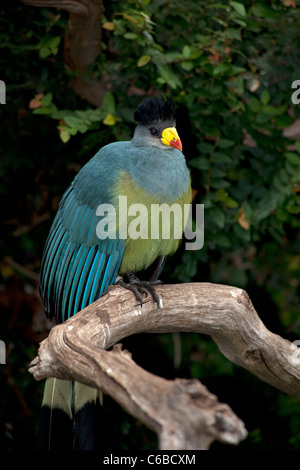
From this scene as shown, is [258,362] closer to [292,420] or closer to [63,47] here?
[292,420]

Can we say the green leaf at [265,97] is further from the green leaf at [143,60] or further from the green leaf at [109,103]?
the green leaf at [109,103]

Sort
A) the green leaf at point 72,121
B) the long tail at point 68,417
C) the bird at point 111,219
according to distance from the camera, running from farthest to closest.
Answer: the green leaf at point 72,121 → the bird at point 111,219 → the long tail at point 68,417

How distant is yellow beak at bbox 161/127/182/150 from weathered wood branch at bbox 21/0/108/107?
2.08ft

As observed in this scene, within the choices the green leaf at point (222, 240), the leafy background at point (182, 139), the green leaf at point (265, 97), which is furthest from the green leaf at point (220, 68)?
the green leaf at point (222, 240)

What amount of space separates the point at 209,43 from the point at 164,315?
1090mm

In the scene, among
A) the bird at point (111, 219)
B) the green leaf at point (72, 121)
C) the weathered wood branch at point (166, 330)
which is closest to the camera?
the weathered wood branch at point (166, 330)

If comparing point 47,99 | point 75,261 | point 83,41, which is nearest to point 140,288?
point 75,261

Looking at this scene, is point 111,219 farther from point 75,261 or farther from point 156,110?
point 156,110

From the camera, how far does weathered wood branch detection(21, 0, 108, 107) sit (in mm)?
2422

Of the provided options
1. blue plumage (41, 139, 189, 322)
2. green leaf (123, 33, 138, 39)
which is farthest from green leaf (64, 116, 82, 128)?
green leaf (123, 33, 138, 39)

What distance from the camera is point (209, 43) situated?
2422 millimetres

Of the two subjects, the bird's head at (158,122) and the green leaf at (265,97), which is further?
the green leaf at (265,97)

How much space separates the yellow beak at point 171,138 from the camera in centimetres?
218

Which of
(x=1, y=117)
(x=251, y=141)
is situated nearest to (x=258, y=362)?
(x=251, y=141)
